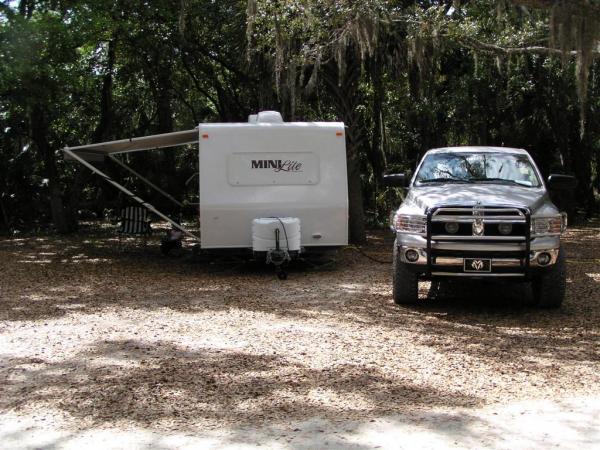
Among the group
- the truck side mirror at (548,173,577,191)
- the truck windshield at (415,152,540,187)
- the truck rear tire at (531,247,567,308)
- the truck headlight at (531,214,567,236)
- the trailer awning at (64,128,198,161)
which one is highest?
the trailer awning at (64,128,198,161)

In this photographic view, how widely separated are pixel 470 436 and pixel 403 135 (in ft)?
62.0

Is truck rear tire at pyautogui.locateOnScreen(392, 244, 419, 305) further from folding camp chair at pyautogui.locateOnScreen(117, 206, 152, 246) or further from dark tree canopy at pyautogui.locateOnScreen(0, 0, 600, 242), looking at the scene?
folding camp chair at pyautogui.locateOnScreen(117, 206, 152, 246)

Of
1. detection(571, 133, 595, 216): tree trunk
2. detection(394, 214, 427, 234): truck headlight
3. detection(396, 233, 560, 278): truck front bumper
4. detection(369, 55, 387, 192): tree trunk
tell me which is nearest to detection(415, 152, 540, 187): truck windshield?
detection(394, 214, 427, 234): truck headlight

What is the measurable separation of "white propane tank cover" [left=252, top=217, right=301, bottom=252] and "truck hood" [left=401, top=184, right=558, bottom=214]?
101 inches

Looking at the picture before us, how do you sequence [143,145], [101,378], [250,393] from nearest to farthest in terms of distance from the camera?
[250,393], [101,378], [143,145]

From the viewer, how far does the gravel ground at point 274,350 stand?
195 inches

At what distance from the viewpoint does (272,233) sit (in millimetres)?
10805

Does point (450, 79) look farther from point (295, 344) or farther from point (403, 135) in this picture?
point (295, 344)

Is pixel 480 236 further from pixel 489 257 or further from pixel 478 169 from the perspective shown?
pixel 478 169

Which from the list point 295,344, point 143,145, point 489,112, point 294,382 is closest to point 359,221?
point 143,145

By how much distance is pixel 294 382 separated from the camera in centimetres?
545

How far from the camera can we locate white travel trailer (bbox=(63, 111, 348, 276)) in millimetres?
11211

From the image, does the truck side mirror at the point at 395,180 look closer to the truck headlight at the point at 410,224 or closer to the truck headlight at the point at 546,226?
the truck headlight at the point at 410,224

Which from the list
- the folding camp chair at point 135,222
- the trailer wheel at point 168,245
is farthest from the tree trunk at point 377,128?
the folding camp chair at point 135,222
